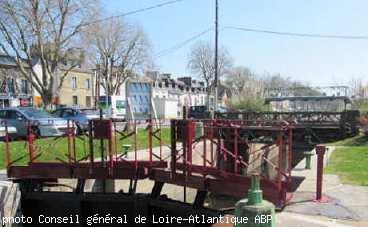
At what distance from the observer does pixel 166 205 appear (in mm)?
9953

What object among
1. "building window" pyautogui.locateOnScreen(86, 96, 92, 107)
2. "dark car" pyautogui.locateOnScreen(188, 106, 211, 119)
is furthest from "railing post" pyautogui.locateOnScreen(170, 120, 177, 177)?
"building window" pyautogui.locateOnScreen(86, 96, 92, 107)

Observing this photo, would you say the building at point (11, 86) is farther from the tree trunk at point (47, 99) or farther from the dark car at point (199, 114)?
the dark car at point (199, 114)

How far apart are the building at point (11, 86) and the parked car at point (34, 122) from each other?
33018 millimetres

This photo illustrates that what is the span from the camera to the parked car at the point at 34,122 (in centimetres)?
2076

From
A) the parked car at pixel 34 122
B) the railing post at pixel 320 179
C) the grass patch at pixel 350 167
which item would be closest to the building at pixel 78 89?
the parked car at pixel 34 122

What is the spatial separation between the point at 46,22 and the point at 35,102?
22.9 meters

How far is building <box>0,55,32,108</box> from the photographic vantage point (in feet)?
179

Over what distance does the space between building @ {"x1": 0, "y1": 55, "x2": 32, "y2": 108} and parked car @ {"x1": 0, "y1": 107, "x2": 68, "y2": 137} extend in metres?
33.0

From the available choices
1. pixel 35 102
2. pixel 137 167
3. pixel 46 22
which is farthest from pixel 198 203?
pixel 35 102

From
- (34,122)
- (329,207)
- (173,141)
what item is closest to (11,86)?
(34,122)

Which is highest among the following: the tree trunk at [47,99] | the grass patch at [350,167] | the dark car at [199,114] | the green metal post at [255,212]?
the tree trunk at [47,99]

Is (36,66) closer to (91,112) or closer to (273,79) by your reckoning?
(91,112)

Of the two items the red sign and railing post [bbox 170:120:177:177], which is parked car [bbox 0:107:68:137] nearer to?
railing post [bbox 170:120:177:177]

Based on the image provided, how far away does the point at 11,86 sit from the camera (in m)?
56.8
